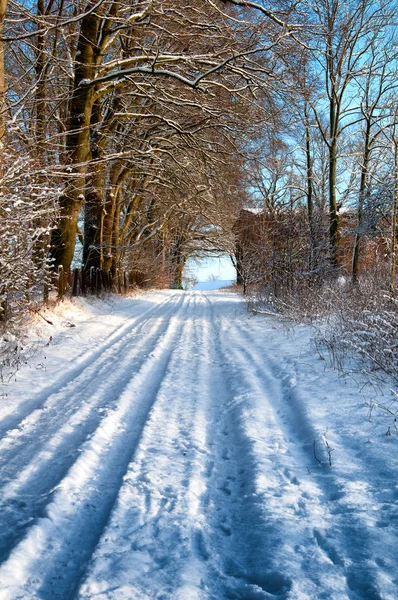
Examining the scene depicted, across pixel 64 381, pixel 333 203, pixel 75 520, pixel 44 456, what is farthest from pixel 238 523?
pixel 333 203

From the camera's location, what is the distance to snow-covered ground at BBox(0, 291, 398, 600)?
196cm

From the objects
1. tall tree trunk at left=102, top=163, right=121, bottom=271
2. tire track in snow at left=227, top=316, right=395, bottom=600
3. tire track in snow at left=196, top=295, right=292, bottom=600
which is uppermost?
tall tree trunk at left=102, top=163, right=121, bottom=271

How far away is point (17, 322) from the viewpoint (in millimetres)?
6586

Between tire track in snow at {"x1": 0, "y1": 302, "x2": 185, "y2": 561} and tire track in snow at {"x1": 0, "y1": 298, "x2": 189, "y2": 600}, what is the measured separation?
92 millimetres

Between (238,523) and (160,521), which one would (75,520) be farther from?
(238,523)

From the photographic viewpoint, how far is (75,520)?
244cm

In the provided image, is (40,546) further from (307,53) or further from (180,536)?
(307,53)

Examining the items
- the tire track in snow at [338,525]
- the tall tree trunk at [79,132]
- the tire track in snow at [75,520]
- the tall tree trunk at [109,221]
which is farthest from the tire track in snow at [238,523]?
the tall tree trunk at [109,221]

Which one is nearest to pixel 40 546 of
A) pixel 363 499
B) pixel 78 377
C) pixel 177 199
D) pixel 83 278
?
pixel 363 499

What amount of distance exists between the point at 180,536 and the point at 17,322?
527cm

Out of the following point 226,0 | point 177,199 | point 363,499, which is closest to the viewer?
point 363,499

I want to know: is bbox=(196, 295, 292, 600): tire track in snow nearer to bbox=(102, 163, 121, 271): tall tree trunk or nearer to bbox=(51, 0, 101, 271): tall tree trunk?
bbox=(51, 0, 101, 271): tall tree trunk

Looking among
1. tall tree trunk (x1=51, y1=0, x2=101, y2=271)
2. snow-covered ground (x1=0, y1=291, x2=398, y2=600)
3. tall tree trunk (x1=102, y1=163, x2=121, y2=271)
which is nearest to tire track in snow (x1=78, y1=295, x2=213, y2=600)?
snow-covered ground (x1=0, y1=291, x2=398, y2=600)

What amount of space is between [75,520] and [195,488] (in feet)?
2.63
